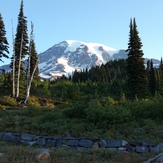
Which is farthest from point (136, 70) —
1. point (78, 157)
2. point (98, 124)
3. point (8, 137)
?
point (78, 157)

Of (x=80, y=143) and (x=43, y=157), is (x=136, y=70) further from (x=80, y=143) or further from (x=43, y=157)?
(x=43, y=157)

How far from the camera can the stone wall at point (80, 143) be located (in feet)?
28.7

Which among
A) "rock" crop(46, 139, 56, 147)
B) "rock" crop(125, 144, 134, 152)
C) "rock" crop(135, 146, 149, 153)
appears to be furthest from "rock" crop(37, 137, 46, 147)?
"rock" crop(135, 146, 149, 153)

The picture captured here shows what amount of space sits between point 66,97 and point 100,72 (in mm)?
46461

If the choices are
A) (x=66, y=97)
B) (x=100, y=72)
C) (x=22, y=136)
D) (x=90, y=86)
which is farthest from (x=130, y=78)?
(x=100, y=72)

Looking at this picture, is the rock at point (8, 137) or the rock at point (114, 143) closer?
the rock at point (114, 143)

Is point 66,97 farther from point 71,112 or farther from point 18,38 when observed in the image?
point 71,112

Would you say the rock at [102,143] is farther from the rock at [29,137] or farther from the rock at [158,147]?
the rock at [29,137]

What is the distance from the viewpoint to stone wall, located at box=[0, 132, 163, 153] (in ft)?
28.7

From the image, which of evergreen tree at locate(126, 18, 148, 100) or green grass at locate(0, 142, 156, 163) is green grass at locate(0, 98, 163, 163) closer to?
green grass at locate(0, 142, 156, 163)

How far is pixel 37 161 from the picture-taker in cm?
646

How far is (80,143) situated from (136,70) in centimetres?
2647

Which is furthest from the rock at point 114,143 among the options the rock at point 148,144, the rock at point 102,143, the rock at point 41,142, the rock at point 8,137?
the rock at point 8,137

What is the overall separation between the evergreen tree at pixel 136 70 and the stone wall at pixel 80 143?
24503 millimetres
